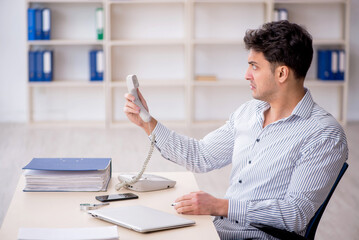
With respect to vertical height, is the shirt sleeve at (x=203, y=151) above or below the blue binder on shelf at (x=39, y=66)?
below

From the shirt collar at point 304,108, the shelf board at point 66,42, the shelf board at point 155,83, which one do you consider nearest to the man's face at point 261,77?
the shirt collar at point 304,108

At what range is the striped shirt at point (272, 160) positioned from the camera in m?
1.84

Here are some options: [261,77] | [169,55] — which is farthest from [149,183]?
[169,55]

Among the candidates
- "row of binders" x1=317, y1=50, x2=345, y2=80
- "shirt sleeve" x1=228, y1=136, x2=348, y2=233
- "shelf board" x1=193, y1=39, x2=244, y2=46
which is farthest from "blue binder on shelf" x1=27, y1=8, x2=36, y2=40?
"shirt sleeve" x1=228, y1=136, x2=348, y2=233

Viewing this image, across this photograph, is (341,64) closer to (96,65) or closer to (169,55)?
(169,55)

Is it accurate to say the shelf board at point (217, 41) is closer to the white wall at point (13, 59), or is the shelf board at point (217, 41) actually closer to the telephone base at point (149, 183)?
the white wall at point (13, 59)

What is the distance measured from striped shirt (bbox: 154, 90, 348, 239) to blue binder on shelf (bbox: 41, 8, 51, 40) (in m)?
4.25

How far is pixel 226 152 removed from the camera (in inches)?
89.0

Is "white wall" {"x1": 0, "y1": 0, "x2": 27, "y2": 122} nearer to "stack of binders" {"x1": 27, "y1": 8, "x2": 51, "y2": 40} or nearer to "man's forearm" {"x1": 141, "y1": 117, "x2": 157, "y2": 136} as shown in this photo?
"stack of binders" {"x1": 27, "y1": 8, "x2": 51, "y2": 40}

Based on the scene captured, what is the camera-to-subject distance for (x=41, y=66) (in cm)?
617

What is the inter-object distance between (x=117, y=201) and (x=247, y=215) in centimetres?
42

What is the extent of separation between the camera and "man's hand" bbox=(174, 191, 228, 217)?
5.80 feet

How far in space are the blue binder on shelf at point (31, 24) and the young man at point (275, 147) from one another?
428cm

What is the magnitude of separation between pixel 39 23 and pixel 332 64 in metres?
3.22
